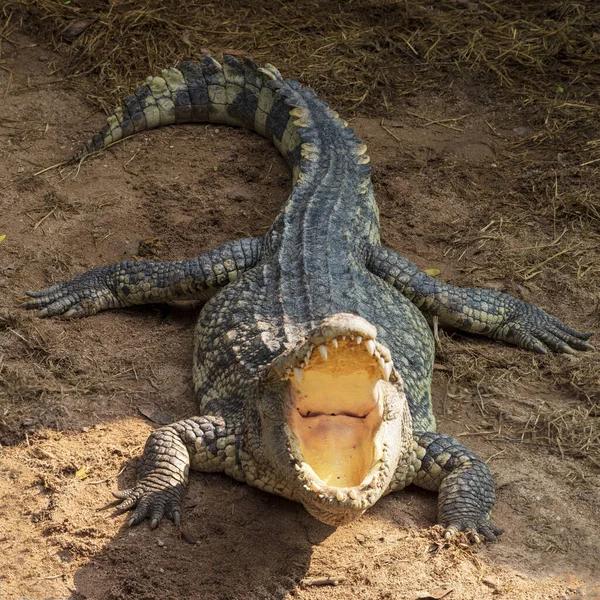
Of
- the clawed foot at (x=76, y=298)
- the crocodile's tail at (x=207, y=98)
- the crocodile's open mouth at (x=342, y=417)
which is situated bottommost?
the clawed foot at (x=76, y=298)

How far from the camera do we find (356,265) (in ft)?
14.7

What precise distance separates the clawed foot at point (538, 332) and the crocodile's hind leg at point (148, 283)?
1.40 meters

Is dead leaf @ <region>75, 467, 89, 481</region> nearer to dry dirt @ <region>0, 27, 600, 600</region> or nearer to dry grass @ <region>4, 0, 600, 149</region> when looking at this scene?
dry dirt @ <region>0, 27, 600, 600</region>

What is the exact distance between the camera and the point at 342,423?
3316 mm

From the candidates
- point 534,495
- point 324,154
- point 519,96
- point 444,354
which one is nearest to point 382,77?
point 519,96

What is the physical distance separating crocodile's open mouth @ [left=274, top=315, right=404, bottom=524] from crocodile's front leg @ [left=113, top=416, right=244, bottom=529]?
50 cm

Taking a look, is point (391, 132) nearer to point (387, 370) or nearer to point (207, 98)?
point (207, 98)

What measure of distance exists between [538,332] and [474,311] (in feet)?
1.15

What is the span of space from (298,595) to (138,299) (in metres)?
2.14

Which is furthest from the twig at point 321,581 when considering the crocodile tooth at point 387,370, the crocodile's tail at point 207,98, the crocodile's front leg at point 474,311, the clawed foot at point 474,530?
the crocodile's tail at point 207,98

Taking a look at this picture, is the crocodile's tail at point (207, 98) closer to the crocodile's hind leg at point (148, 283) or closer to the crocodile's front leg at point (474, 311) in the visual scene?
the crocodile's hind leg at point (148, 283)

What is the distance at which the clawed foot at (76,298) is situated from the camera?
182 inches

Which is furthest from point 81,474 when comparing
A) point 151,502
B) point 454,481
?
point 454,481

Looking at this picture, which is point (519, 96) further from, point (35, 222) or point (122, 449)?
point (122, 449)
